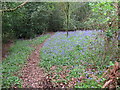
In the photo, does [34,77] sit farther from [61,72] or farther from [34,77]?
[61,72]

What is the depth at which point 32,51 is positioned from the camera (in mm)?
10094

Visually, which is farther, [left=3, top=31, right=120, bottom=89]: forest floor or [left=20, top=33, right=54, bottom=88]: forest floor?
[left=20, top=33, right=54, bottom=88]: forest floor

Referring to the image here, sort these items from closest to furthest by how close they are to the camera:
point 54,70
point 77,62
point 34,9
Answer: point 54,70
point 77,62
point 34,9

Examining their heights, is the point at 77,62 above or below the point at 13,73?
above

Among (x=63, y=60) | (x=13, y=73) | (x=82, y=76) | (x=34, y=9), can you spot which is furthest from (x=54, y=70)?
(x=34, y=9)

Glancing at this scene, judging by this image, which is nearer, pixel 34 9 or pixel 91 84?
pixel 91 84

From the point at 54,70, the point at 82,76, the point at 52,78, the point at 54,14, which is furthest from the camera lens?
the point at 54,14

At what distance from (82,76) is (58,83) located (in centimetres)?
110

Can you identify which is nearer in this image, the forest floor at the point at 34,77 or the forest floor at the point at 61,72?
the forest floor at the point at 61,72

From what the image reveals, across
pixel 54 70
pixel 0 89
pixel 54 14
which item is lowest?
pixel 0 89

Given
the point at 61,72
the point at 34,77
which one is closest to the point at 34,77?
the point at 34,77

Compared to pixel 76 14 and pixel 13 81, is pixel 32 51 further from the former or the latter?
pixel 76 14

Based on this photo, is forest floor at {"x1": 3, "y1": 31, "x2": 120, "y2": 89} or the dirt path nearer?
forest floor at {"x1": 3, "y1": 31, "x2": 120, "y2": 89}

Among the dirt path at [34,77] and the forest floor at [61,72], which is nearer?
the forest floor at [61,72]
